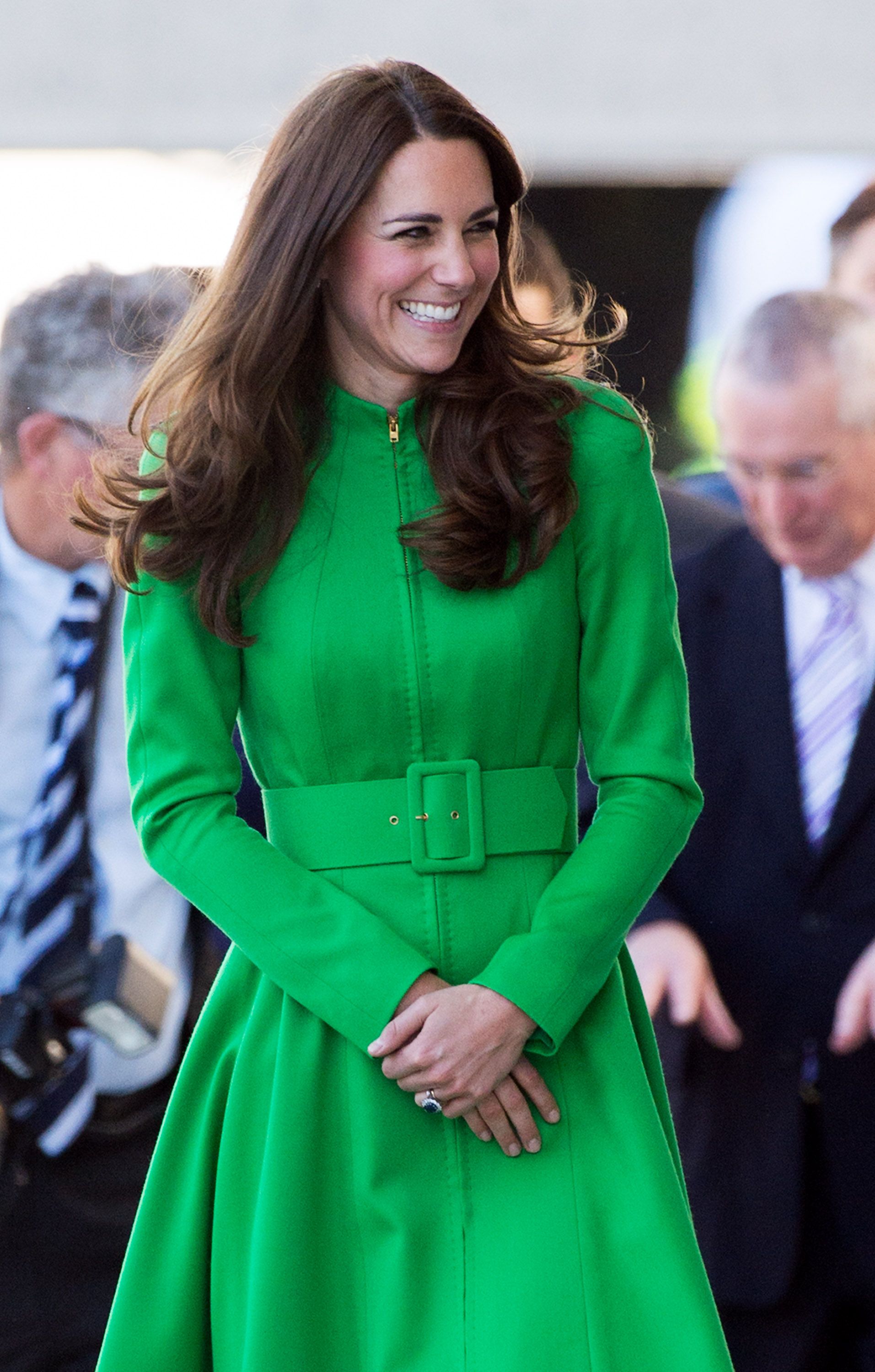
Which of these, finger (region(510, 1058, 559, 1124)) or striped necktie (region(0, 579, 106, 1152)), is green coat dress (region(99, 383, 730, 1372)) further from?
striped necktie (region(0, 579, 106, 1152))

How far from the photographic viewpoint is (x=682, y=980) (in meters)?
3.02

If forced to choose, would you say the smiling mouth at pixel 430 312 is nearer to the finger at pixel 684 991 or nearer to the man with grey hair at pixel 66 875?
the man with grey hair at pixel 66 875

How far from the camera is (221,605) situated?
165 centimetres

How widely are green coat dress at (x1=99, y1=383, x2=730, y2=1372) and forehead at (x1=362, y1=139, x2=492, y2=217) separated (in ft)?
0.68

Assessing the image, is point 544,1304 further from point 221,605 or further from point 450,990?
point 221,605

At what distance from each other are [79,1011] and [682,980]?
3.78 ft

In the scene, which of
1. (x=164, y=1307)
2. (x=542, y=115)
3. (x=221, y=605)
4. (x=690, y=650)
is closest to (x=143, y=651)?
(x=221, y=605)

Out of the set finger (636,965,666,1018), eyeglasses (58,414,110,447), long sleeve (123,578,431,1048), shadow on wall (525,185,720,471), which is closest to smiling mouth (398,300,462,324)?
long sleeve (123,578,431,1048)

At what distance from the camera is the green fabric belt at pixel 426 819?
1635mm

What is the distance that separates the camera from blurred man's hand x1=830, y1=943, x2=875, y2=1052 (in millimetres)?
2953

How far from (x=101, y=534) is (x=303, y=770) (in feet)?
1.11

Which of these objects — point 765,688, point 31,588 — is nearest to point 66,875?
point 31,588

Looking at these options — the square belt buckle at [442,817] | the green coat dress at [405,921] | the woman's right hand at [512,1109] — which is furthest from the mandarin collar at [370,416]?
the woman's right hand at [512,1109]

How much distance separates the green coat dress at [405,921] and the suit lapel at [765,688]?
1295mm
